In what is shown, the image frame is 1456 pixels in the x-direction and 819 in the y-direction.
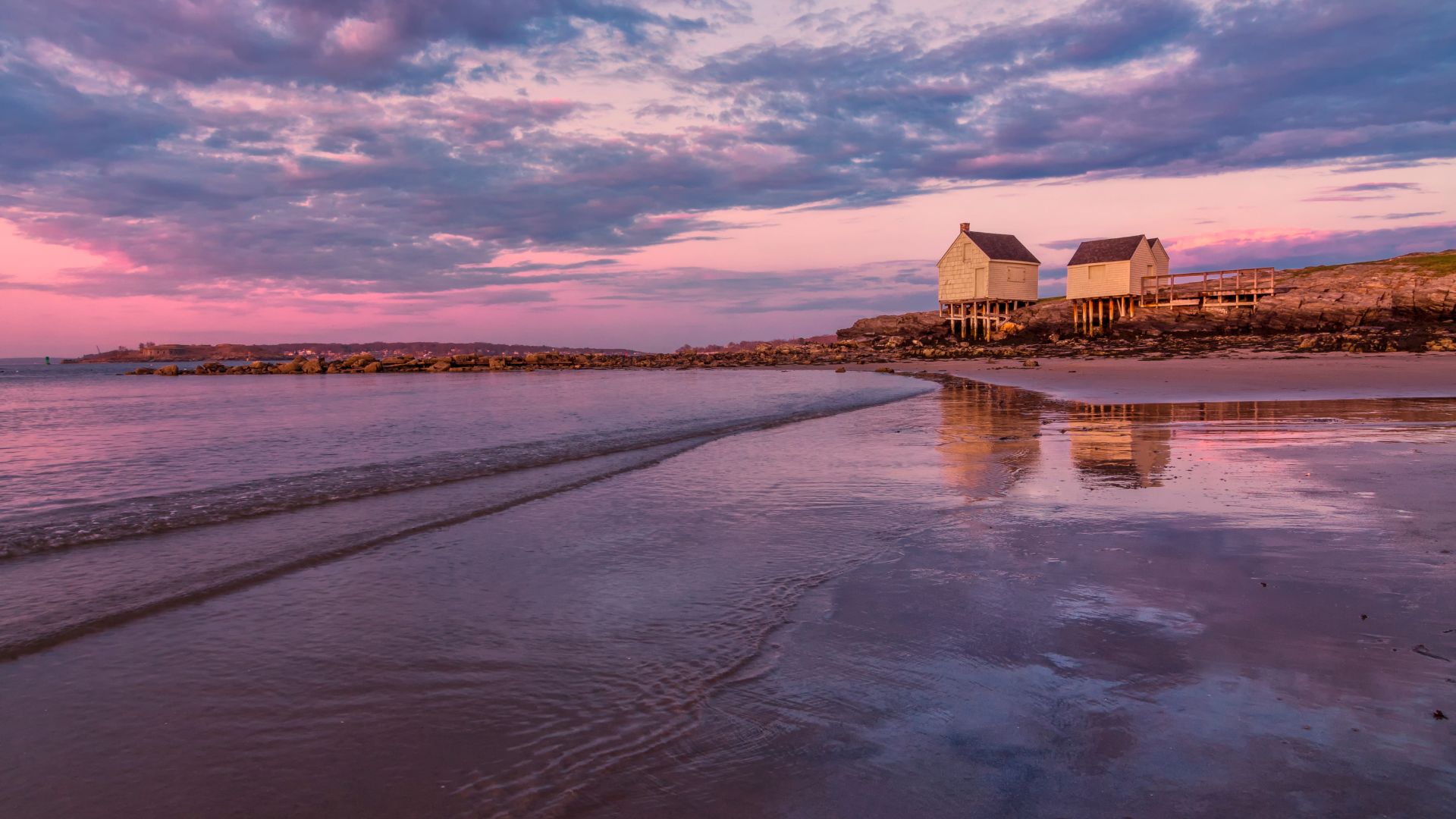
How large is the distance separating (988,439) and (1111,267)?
50.4 metres

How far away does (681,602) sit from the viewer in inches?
205

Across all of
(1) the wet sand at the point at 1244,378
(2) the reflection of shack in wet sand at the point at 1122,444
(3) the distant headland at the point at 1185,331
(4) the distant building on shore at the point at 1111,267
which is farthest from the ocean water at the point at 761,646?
(4) the distant building on shore at the point at 1111,267

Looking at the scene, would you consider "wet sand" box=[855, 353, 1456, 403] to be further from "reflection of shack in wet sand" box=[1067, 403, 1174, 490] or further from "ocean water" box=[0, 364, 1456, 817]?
"ocean water" box=[0, 364, 1456, 817]

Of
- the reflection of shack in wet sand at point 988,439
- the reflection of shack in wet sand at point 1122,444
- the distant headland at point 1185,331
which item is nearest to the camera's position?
the reflection of shack in wet sand at point 1122,444

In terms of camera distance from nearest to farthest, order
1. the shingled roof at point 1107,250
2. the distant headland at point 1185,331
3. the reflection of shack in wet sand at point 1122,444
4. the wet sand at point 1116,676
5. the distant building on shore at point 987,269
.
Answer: the wet sand at point 1116,676, the reflection of shack in wet sand at point 1122,444, the distant headland at point 1185,331, the shingled roof at point 1107,250, the distant building on shore at point 987,269

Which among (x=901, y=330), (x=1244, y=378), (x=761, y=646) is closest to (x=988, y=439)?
(x=761, y=646)

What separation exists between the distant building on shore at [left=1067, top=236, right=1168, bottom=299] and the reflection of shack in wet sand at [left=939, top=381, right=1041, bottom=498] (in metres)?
39.5

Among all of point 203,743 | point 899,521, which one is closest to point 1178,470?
point 899,521

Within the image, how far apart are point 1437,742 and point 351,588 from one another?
6.15m

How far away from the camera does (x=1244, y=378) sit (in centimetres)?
2467

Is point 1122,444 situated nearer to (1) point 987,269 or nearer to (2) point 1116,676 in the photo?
(2) point 1116,676

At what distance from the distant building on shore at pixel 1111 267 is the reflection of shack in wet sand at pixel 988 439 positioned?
39.5 metres

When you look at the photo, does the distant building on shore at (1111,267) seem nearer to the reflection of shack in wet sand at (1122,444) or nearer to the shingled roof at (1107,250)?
the shingled roof at (1107,250)

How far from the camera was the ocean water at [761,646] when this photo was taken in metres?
2.92
